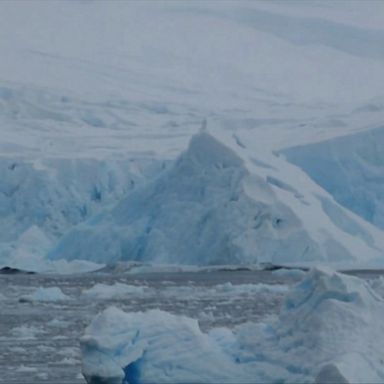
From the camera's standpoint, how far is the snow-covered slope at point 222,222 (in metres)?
20.1

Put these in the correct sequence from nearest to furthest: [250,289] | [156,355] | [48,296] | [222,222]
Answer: [156,355]
[48,296]
[250,289]
[222,222]

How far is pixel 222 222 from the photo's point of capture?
20.2m

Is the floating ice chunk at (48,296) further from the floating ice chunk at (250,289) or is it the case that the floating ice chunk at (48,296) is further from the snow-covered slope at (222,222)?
the snow-covered slope at (222,222)

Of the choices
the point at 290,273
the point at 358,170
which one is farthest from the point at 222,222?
the point at 358,170

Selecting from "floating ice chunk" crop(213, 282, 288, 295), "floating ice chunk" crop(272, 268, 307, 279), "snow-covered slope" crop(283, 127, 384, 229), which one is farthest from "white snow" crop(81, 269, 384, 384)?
"snow-covered slope" crop(283, 127, 384, 229)

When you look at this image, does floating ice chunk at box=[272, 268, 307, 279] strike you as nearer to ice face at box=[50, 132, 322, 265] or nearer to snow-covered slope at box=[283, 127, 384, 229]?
ice face at box=[50, 132, 322, 265]

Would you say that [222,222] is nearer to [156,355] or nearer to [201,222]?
[201,222]

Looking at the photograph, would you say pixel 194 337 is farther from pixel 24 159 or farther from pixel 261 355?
pixel 24 159

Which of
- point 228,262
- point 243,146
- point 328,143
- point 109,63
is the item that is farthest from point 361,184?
point 109,63

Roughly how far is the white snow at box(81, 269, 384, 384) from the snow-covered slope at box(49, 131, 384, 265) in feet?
36.9

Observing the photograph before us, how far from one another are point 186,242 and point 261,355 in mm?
12028

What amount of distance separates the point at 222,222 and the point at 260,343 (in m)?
11.6

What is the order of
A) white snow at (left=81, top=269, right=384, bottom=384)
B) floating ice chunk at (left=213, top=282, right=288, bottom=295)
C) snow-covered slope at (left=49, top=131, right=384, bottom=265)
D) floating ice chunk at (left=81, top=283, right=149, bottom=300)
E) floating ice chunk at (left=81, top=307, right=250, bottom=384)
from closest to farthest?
white snow at (left=81, top=269, right=384, bottom=384), floating ice chunk at (left=81, top=307, right=250, bottom=384), floating ice chunk at (left=81, top=283, right=149, bottom=300), floating ice chunk at (left=213, top=282, right=288, bottom=295), snow-covered slope at (left=49, top=131, right=384, bottom=265)

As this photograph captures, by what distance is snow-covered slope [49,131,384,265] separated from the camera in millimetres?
20141
